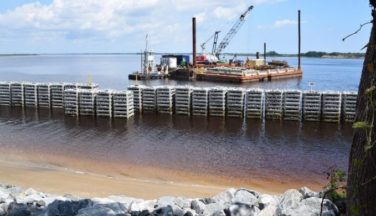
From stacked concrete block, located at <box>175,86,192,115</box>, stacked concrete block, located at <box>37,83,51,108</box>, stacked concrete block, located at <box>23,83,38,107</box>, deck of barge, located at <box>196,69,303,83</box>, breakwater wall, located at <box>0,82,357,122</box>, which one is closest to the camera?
breakwater wall, located at <box>0,82,357,122</box>

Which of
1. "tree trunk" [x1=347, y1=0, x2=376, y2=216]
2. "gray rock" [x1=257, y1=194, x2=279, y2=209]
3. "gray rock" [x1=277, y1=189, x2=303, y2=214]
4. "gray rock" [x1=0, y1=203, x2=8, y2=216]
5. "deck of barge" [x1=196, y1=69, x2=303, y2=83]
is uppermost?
"tree trunk" [x1=347, y1=0, x2=376, y2=216]

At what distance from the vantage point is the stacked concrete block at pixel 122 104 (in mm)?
25695

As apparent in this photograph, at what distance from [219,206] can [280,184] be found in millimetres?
6718

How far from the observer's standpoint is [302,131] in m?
22.0

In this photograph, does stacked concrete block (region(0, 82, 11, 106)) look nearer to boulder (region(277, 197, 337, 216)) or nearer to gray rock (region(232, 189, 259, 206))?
gray rock (region(232, 189, 259, 206))

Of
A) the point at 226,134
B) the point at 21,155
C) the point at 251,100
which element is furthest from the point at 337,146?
the point at 21,155

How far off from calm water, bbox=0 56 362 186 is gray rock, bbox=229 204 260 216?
23.6 ft

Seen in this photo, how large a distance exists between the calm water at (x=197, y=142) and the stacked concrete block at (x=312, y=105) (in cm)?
70

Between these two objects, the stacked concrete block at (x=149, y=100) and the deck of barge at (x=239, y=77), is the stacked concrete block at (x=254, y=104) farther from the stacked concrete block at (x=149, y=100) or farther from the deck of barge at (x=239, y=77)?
the deck of barge at (x=239, y=77)

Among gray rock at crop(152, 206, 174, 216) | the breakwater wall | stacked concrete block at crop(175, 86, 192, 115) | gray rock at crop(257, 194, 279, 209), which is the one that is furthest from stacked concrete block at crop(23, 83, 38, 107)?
gray rock at crop(257, 194, 279, 209)

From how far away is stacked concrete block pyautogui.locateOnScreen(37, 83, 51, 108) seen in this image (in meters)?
29.6

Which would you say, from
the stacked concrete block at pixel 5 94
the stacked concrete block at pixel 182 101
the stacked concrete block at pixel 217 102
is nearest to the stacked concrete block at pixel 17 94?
the stacked concrete block at pixel 5 94

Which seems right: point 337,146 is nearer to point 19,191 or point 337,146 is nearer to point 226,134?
point 226,134

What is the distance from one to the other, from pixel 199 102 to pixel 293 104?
5.58 metres
